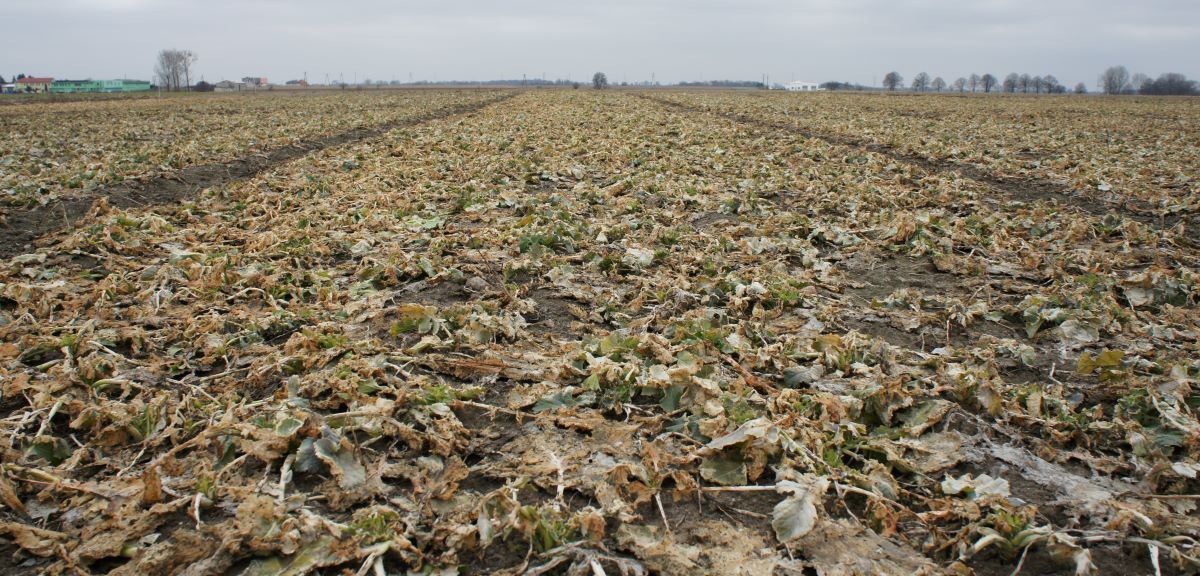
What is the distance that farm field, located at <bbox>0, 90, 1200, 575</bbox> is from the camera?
2.80 meters

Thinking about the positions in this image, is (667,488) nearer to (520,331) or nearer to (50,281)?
(520,331)

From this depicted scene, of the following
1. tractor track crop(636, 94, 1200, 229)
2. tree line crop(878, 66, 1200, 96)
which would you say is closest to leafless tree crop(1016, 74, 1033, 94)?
tree line crop(878, 66, 1200, 96)

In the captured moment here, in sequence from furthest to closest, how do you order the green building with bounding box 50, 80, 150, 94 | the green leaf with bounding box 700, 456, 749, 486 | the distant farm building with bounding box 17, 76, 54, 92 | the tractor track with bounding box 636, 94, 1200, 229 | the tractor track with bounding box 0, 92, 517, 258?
1. the distant farm building with bounding box 17, 76, 54, 92
2. the green building with bounding box 50, 80, 150, 94
3. the tractor track with bounding box 636, 94, 1200, 229
4. the tractor track with bounding box 0, 92, 517, 258
5. the green leaf with bounding box 700, 456, 749, 486

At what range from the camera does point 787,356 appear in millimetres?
4512

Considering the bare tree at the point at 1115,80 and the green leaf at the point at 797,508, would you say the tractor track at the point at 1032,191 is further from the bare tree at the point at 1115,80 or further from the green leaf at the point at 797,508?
the bare tree at the point at 1115,80

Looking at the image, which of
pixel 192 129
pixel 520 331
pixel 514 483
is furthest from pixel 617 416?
pixel 192 129

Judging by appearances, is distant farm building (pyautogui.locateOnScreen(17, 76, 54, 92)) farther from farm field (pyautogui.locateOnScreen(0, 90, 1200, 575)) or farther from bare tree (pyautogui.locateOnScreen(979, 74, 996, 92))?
bare tree (pyautogui.locateOnScreen(979, 74, 996, 92))

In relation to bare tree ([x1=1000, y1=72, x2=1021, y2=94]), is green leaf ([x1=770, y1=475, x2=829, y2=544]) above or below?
below

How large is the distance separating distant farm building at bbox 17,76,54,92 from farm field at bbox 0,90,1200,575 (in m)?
138

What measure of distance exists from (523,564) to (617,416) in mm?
1318

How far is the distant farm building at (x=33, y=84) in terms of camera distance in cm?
11212

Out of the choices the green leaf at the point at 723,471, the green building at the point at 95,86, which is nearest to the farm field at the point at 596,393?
the green leaf at the point at 723,471

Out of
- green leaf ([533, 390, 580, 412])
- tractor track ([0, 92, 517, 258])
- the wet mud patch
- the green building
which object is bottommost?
green leaf ([533, 390, 580, 412])

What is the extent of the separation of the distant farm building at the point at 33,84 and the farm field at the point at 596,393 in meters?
138
